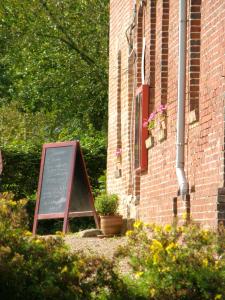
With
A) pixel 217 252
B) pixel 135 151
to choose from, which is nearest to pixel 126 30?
pixel 135 151

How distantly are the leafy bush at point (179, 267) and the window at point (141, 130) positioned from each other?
675cm

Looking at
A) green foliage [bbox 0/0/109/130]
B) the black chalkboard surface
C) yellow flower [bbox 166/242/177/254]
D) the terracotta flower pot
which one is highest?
green foliage [bbox 0/0/109/130]

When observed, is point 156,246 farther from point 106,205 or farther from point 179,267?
point 106,205

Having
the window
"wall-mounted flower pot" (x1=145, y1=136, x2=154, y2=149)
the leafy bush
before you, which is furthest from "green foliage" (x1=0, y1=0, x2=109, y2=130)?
the leafy bush

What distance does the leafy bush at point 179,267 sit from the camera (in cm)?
704

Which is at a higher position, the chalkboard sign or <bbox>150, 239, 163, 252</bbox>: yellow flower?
the chalkboard sign

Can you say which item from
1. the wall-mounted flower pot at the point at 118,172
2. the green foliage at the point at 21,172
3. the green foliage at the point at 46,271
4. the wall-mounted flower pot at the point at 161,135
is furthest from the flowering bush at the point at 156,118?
the green foliage at the point at 21,172

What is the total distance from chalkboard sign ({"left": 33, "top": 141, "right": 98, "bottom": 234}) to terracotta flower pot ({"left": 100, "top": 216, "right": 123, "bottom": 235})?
773 millimetres

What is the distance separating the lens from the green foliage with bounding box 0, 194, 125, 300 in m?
6.92

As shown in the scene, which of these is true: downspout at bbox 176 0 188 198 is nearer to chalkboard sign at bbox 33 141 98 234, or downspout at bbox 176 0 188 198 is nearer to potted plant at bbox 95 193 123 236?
potted plant at bbox 95 193 123 236

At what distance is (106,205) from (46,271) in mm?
9116

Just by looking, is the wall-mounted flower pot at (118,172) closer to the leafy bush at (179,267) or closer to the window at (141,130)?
the window at (141,130)

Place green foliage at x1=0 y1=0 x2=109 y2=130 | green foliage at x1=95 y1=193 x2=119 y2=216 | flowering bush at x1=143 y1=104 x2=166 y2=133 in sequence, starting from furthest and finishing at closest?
green foliage at x1=0 y1=0 x2=109 y2=130
green foliage at x1=95 y1=193 x2=119 y2=216
flowering bush at x1=143 y1=104 x2=166 y2=133

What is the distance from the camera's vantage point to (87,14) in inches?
1112
